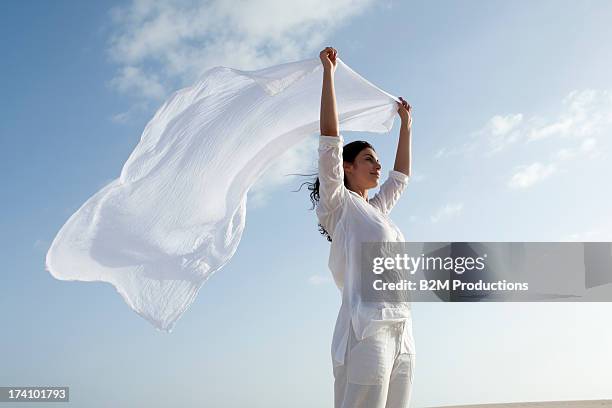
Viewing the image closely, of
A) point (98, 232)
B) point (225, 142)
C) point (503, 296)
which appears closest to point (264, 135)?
point (225, 142)

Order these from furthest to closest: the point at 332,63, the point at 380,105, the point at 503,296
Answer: the point at 503,296 < the point at 380,105 < the point at 332,63

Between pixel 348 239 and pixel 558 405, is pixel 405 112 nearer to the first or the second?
pixel 348 239

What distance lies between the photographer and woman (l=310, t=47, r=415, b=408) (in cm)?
320

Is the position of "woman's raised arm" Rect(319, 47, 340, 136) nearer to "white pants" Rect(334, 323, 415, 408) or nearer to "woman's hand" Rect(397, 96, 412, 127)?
"white pants" Rect(334, 323, 415, 408)

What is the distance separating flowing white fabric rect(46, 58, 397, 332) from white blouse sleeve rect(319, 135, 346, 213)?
0.89 m

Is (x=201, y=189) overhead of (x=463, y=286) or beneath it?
overhead

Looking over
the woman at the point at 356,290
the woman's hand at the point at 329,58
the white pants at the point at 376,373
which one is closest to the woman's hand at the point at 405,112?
the woman at the point at 356,290

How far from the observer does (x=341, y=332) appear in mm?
3367

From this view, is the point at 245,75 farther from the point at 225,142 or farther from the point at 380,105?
the point at 380,105

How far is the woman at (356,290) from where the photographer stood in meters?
3.20

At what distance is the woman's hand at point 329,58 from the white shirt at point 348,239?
20.0 inches

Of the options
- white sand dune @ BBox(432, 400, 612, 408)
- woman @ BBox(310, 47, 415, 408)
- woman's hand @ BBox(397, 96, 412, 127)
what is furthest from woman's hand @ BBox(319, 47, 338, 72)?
white sand dune @ BBox(432, 400, 612, 408)

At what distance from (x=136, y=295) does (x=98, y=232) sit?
50 cm

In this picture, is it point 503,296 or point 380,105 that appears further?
point 503,296
